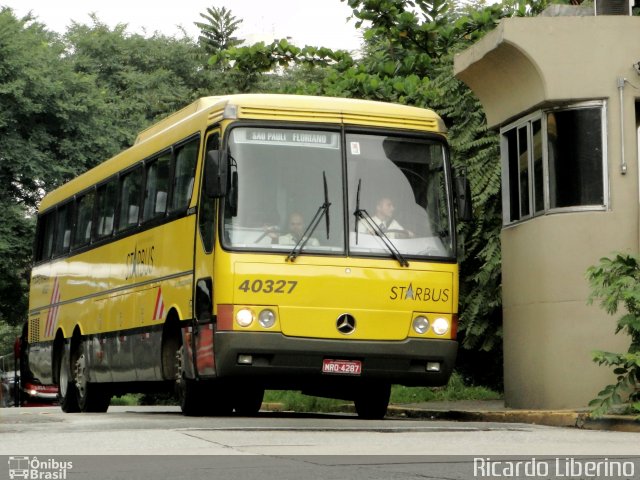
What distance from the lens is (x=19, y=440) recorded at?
12.9m

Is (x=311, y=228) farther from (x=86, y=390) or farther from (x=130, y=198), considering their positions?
(x=86, y=390)

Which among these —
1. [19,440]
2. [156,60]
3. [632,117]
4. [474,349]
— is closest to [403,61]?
[474,349]

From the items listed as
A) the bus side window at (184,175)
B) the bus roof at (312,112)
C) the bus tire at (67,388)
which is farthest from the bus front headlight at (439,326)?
the bus tire at (67,388)

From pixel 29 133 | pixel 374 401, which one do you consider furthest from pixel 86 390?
pixel 29 133

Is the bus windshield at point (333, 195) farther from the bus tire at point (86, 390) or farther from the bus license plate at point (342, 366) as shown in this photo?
the bus tire at point (86, 390)

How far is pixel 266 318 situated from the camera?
16.3 m

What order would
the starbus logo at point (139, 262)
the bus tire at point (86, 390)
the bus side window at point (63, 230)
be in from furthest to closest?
the bus side window at point (63, 230) < the bus tire at point (86, 390) < the starbus logo at point (139, 262)

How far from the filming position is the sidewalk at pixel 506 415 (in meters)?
15.4

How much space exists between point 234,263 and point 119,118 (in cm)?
3468

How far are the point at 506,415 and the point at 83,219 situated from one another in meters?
8.84

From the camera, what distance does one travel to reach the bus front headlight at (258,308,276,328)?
16328mm

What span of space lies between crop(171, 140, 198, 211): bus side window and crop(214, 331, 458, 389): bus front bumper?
2.32m

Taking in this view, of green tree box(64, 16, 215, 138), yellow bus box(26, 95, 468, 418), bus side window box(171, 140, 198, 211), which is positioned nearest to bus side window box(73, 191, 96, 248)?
bus side window box(171, 140, 198, 211)
